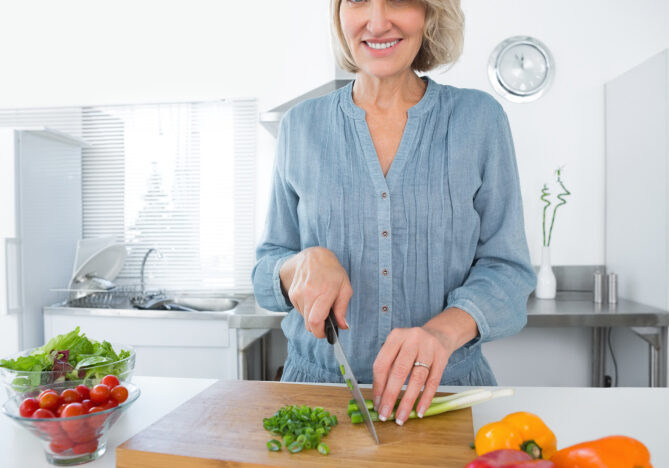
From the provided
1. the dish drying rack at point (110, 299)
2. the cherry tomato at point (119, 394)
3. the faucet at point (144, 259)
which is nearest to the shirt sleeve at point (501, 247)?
the cherry tomato at point (119, 394)

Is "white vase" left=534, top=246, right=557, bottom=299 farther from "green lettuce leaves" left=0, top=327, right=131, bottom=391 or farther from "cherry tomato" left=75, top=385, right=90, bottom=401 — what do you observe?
"cherry tomato" left=75, top=385, right=90, bottom=401

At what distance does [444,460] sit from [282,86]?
2.64 metres

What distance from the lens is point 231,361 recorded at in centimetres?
232

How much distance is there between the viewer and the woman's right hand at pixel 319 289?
2.65ft

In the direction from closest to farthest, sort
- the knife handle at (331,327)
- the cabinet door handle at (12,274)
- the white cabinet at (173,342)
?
1. the knife handle at (331,327)
2. the white cabinet at (173,342)
3. the cabinet door handle at (12,274)

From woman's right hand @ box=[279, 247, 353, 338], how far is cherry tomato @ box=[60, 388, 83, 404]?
1.16 feet

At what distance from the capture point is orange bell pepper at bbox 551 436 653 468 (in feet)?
1.67

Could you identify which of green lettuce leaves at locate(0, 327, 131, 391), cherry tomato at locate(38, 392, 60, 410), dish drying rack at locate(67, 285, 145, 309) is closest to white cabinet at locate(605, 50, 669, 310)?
green lettuce leaves at locate(0, 327, 131, 391)

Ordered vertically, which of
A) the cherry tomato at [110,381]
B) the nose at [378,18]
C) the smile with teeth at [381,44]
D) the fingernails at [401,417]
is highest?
the nose at [378,18]

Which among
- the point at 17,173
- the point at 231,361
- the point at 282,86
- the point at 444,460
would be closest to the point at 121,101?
the point at 17,173

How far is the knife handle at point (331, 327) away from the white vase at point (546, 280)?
6.70ft

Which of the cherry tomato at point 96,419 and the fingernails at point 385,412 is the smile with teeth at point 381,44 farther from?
the cherry tomato at point 96,419

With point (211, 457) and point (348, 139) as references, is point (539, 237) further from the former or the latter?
point (211, 457)

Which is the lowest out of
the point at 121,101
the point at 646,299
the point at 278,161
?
the point at 646,299
